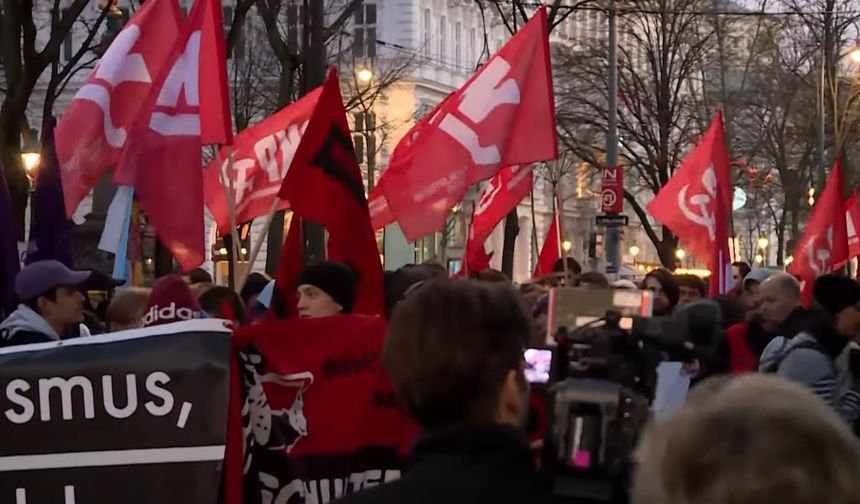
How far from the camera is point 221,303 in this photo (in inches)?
290

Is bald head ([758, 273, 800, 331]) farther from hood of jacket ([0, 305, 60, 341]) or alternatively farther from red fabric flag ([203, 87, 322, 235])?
red fabric flag ([203, 87, 322, 235])

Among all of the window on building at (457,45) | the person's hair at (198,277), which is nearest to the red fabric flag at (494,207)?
the person's hair at (198,277)

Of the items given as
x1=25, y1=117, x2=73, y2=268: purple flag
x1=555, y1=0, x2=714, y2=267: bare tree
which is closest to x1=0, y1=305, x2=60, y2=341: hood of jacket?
x1=25, y1=117, x2=73, y2=268: purple flag

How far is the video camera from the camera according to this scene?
2.34 meters

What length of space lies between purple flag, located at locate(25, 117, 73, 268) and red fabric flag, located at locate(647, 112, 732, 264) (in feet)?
22.2

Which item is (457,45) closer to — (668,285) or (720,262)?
(720,262)

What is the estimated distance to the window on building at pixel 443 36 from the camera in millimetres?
63344

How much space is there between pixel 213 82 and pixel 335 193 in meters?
2.51

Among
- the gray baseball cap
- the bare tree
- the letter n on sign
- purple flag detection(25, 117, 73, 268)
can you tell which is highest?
the bare tree

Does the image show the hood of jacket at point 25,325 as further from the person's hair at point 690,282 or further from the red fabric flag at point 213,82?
the person's hair at point 690,282

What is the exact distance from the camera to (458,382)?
257 centimetres

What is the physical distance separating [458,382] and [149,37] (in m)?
8.23

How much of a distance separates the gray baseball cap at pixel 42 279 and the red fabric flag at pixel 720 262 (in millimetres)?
6863

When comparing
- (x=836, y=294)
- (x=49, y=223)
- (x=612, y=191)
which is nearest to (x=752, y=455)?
(x=836, y=294)
